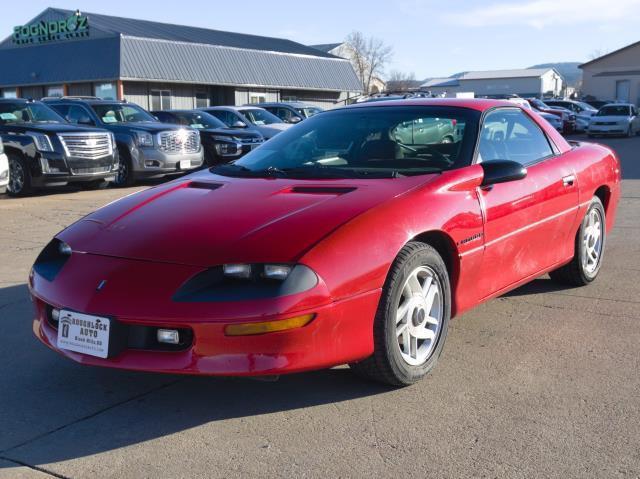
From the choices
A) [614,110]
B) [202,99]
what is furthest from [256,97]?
[614,110]

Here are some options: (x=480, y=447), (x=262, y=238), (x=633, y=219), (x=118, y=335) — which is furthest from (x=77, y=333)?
(x=633, y=219)

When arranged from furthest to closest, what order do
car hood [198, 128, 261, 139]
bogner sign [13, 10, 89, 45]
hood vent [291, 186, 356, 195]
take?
1. bogner sign [13, 10, 89, 45]
2. car hood [198, 128, 261, 139]
3. hood vent [291, 186, 356, 195]

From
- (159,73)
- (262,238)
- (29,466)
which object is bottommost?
(29,466)

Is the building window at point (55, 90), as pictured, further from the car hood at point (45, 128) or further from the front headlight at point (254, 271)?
the front headlight at point (254, 271)

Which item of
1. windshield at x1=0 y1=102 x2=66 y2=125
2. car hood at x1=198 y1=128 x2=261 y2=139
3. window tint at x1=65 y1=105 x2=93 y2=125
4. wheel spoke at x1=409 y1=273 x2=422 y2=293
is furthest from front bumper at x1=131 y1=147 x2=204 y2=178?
wheel spoke at x1=409 y1=273 x2=422 y2=293

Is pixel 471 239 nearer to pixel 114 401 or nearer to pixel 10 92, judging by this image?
pixel 114 401

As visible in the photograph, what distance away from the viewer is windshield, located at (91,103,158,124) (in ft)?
49.6

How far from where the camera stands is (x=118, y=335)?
3332mm

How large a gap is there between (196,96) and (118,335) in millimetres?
38055

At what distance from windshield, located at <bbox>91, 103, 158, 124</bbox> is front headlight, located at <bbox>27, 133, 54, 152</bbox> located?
2500mm

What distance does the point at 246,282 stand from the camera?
3.33 metres

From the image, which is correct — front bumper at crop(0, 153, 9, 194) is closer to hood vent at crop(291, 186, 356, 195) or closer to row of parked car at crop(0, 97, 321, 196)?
row of parked car at crop(0, 97, 321, 196)

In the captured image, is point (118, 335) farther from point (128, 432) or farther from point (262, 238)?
point (262, 238)

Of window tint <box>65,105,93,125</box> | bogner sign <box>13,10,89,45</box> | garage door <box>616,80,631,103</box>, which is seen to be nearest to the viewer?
window tint <box>65,105,93,125</box>
